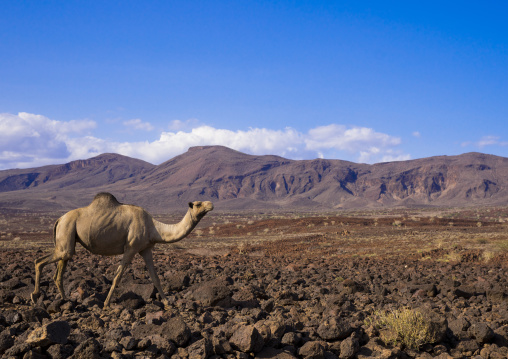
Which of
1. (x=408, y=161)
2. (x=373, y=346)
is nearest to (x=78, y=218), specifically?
(x=373, y=346)

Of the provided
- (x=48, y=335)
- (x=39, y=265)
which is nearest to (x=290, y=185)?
(x=39, y=265)

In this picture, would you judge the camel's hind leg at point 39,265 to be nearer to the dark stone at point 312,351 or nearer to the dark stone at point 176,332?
the dark stone at point 176,332

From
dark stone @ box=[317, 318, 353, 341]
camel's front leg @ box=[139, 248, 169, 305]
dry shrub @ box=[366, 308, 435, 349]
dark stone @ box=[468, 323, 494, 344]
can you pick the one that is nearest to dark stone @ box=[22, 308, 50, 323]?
camel's front leg @ box=[139, 248, 169, 305]

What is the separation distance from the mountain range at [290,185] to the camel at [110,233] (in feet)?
385

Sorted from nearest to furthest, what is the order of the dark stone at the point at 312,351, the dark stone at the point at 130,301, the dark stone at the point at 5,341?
the dark stone at the point at 5,341
the dark stone at the point at 312,351
the dark stone at the point at 130,301

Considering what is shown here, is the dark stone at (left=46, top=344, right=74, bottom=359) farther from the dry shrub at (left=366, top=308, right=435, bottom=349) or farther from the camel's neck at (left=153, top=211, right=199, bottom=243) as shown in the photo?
the dry shrub at (left=366, top=308, right=435, bottom=349)

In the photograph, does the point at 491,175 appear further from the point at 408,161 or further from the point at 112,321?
the point at 112,321

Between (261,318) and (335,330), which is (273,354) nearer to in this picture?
(335,330)

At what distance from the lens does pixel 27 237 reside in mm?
39562

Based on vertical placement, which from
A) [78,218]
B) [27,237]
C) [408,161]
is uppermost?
[408,161]

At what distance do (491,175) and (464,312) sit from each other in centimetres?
16218

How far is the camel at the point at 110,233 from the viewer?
28.2 feet

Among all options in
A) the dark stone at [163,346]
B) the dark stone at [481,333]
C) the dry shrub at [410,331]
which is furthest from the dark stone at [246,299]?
the dark stone at [481,333]

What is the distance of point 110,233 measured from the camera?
8656 millimetres
